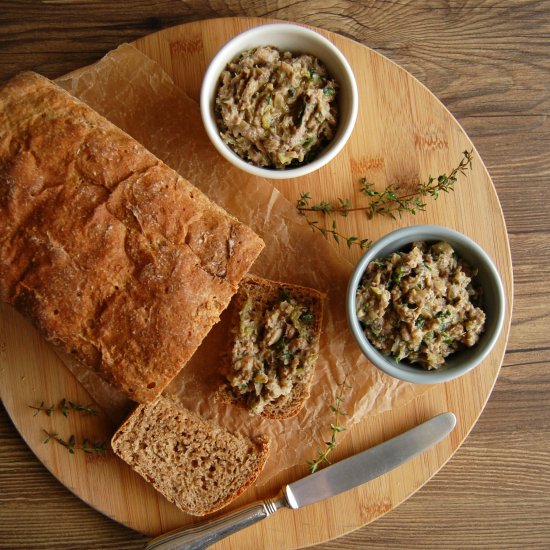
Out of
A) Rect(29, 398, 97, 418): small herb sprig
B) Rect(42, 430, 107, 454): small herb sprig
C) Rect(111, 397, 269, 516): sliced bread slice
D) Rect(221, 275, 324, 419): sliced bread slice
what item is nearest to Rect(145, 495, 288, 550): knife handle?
Rect(111, 397, 269, 516): sliced bread slice

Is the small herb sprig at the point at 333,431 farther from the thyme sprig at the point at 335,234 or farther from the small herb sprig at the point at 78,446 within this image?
the small herb sprig at the point at 78,446

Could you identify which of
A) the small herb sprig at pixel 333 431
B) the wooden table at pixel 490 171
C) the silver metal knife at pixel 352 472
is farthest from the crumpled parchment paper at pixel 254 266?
the wooden table at pixel 490 171

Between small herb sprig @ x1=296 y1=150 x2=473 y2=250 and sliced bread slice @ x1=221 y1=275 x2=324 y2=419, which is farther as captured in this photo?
small herb sprig @ x1=296 y1=150 x2=473 y2=250

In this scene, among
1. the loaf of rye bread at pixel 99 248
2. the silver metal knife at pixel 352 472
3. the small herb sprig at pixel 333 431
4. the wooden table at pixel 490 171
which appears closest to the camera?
the loaf of rye bread at pixel 99 248

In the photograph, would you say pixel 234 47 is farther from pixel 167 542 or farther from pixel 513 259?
pixel 167 542

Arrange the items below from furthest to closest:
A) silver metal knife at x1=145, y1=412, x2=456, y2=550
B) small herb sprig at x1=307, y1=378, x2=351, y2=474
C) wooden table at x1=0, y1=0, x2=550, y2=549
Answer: wooden table at x1=0, y1=0, x2=550, y2=549 < silver metal knife at x1=145, y1=412, x2=456, y2=550 < small herb sprig at x1=307, y1=378, x2=351, y2=474

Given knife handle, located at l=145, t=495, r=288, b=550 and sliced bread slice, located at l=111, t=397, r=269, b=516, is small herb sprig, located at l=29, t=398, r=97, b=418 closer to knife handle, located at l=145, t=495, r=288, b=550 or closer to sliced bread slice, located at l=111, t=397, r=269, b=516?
sliced bread slice, located at l=111, t=397, r=269, b=516

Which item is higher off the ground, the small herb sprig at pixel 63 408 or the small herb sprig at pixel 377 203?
the small herb sprig at pixel 377 203

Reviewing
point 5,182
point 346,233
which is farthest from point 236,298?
point 5,182
